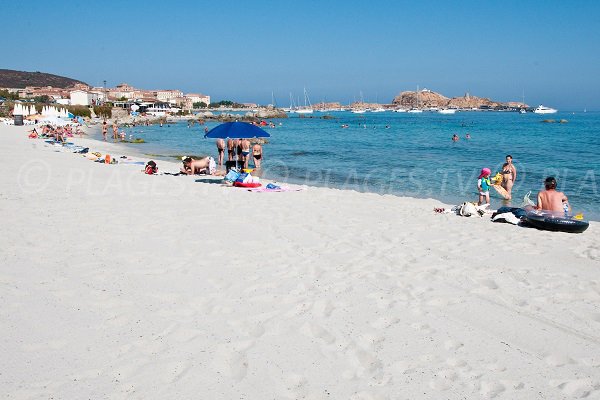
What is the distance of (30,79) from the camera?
163m

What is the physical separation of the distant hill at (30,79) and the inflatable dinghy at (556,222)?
17321 cm

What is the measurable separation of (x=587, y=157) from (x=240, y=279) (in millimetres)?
28223

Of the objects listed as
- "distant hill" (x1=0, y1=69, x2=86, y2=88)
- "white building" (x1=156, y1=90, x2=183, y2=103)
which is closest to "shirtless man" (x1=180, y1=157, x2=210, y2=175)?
"white building" (x1=156, y1=90, x2=183, y2=103)

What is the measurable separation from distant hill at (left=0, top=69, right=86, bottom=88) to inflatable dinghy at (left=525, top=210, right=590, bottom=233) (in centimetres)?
17321

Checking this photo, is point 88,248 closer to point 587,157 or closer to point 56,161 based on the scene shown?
point 56,161

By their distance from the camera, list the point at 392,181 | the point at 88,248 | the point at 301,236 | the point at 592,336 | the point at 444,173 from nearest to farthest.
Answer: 1. the point at 592,336
2. the point at 88,248
3. the point at 301,236
4. the point at 392,181
5. the point at 444,173

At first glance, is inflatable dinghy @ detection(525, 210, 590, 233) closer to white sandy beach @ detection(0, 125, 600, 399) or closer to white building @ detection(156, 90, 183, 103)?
white sandy beach @ detection(0, 125, 600, 399)

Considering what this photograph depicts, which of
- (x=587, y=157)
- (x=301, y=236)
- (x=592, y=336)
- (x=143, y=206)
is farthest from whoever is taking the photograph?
(x=587, y=157)

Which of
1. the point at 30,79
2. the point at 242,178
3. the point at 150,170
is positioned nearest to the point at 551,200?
the point at 242,178

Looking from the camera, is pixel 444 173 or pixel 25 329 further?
pixel 444 173

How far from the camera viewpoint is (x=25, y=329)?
374 cm

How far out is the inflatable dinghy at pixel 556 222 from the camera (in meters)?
8.02

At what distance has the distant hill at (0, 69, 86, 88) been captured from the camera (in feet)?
510

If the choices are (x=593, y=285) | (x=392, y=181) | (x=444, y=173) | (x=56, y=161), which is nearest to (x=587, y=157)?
(x=444, y=173)
